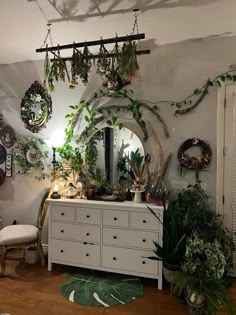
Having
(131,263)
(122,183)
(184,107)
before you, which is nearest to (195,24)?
(184,107)

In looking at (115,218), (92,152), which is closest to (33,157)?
(92,152)

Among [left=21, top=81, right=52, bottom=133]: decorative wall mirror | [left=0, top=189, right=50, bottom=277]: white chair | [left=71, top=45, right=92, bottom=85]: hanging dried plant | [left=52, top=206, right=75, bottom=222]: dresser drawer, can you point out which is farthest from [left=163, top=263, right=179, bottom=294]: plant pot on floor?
[left=21, top=81, right=52, bottom=133]: decorative wall mirror

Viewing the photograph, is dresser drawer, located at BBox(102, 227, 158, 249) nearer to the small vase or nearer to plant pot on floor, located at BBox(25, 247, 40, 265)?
the small vase

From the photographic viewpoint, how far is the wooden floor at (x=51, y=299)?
237 cm

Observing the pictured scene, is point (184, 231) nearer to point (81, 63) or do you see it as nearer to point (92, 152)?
point (92, 152)

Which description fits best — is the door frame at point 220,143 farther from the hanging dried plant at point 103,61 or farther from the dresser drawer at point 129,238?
the hanging dried plant at point 103,61

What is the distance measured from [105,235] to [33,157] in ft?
4.98

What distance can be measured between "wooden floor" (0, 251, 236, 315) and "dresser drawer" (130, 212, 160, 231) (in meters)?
0.62

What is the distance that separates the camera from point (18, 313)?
7.64 feet

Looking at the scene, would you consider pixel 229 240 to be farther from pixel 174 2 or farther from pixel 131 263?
pixel 174 2

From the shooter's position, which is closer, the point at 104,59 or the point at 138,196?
the point at 104,59

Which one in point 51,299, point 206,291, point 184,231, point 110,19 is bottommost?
point 51,299

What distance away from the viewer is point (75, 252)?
10.00 feet

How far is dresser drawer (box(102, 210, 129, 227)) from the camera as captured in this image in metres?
2.87
